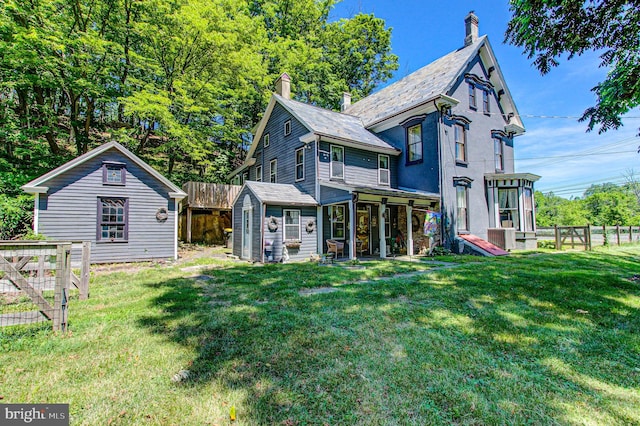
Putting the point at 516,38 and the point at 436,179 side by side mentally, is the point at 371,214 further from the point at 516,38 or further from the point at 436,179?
the point at 516,38

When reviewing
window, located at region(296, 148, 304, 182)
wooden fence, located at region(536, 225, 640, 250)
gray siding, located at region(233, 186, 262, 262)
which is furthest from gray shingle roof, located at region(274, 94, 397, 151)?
wooden fence, located at region(536, 225, 640, 250)

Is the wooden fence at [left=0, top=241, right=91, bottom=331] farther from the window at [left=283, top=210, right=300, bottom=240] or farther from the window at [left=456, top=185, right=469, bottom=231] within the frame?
the window at [left=456, top=185, right=469, bottom=231]

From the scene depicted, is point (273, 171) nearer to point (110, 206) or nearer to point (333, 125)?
point (333, 125)

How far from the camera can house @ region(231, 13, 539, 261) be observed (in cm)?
1252

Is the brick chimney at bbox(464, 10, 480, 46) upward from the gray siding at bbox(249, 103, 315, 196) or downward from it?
upward

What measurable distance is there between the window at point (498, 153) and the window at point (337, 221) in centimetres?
966

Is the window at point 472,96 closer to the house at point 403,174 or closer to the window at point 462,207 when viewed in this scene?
the house at point 403,174

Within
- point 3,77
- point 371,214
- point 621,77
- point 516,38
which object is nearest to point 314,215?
point 371,214

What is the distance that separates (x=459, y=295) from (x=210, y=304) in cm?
469

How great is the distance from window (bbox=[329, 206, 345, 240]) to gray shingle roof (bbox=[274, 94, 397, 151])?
329cm

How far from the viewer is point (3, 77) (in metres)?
13.8

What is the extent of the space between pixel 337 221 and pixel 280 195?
3.06 m

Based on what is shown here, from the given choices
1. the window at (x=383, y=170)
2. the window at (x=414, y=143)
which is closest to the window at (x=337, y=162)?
the window at (x=383, y=170)

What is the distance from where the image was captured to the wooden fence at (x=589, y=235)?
49.3 ft
